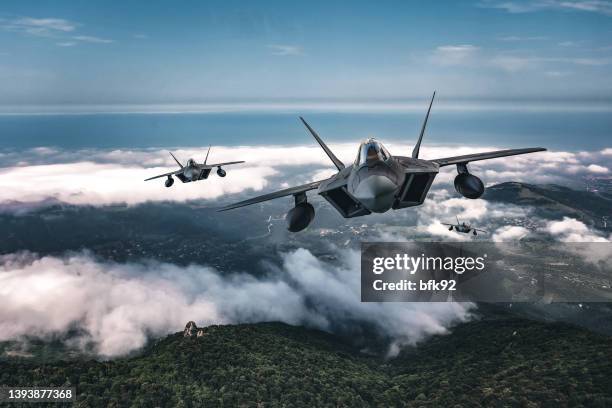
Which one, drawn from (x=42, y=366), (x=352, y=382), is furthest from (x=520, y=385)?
(x=42, y=366)

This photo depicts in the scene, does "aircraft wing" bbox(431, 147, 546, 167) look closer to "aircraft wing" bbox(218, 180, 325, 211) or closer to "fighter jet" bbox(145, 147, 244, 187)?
"aircraft wing" bbox(218, 180, 325, 211)

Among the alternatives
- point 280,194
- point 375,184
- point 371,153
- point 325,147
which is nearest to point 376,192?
point 375,184

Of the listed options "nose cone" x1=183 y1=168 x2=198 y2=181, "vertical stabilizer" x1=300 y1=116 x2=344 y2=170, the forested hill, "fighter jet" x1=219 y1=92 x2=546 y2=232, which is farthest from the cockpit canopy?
the forested hill

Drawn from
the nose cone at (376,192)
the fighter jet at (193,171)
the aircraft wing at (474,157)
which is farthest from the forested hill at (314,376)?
the nose cone at (376,192)

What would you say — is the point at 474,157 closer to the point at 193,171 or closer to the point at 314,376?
the point at 193,171

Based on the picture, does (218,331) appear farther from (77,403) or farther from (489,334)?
(489,334)

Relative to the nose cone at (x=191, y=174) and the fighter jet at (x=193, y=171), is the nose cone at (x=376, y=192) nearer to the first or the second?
the fighter jet at (x=193, y=171)
